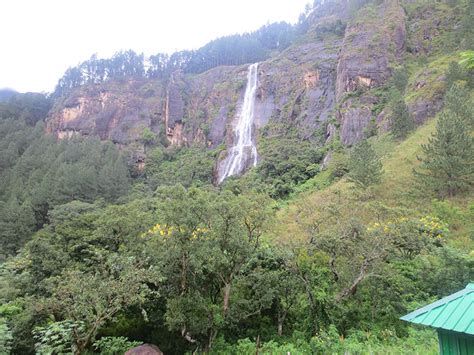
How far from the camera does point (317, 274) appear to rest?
39.0ft

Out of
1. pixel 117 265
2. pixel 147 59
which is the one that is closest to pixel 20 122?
pixel 147 59

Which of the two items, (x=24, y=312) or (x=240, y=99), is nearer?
(x=24, y=312)

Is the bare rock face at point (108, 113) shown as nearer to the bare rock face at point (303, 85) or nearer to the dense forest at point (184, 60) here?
the dense forest at point (184, 60)

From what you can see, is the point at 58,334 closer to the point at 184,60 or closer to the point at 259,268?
the point at 259,268

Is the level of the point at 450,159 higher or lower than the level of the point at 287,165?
higher

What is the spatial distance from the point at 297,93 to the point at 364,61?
1090 cm

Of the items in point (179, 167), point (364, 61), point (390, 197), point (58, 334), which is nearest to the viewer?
point (58, 334)

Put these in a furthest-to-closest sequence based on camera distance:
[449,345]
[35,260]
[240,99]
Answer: [240,99], [35,260], [449,345]

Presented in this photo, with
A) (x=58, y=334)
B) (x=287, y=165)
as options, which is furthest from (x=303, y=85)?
(x=58, y=334)

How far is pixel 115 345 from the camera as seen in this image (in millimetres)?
10781

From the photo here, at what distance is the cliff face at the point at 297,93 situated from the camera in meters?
38.6

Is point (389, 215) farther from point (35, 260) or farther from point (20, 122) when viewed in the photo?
point (20, 122)

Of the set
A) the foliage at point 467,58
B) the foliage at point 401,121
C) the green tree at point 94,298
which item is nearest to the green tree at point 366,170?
the foliage at point 401,121

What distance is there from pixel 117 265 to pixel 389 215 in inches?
507
